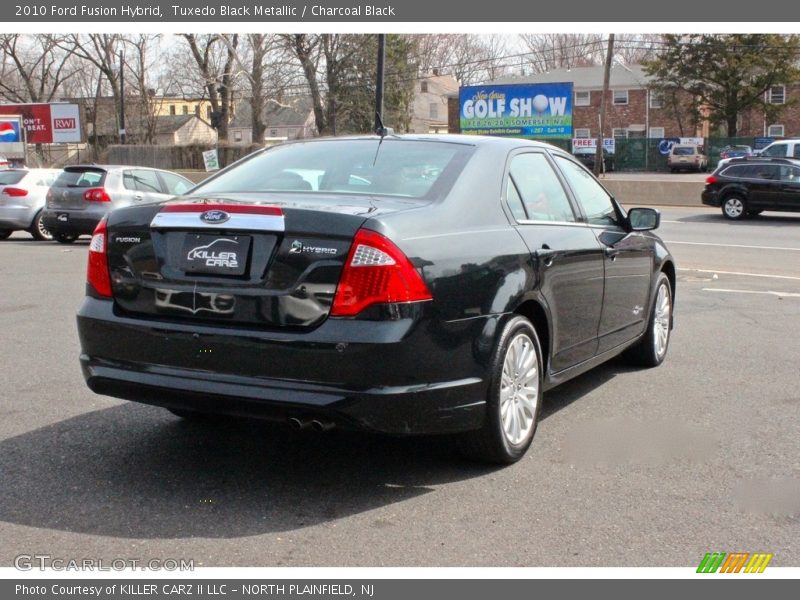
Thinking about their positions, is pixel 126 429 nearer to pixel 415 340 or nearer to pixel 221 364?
pixel 221 364

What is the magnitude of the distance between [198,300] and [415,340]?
3.26 feet

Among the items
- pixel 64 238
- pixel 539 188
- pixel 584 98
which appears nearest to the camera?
pixel 539 188

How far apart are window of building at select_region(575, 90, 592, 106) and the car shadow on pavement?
7112 cm

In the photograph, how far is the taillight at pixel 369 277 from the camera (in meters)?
4.12

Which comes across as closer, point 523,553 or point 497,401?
point 523,553

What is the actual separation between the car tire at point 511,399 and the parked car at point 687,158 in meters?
55.8

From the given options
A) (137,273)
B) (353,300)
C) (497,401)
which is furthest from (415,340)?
(137,273)

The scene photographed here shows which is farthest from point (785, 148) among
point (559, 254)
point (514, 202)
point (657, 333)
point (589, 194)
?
point (514, 202)

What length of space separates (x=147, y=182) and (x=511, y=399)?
15137 millimetres

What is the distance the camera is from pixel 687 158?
57.8 meters

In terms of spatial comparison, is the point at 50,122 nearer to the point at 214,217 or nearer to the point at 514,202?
the point at 514,202

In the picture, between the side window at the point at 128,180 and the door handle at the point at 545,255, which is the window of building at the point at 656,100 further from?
the door handle at the point at 545,255

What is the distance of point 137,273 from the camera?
456cm

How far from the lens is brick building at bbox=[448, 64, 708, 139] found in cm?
7225
